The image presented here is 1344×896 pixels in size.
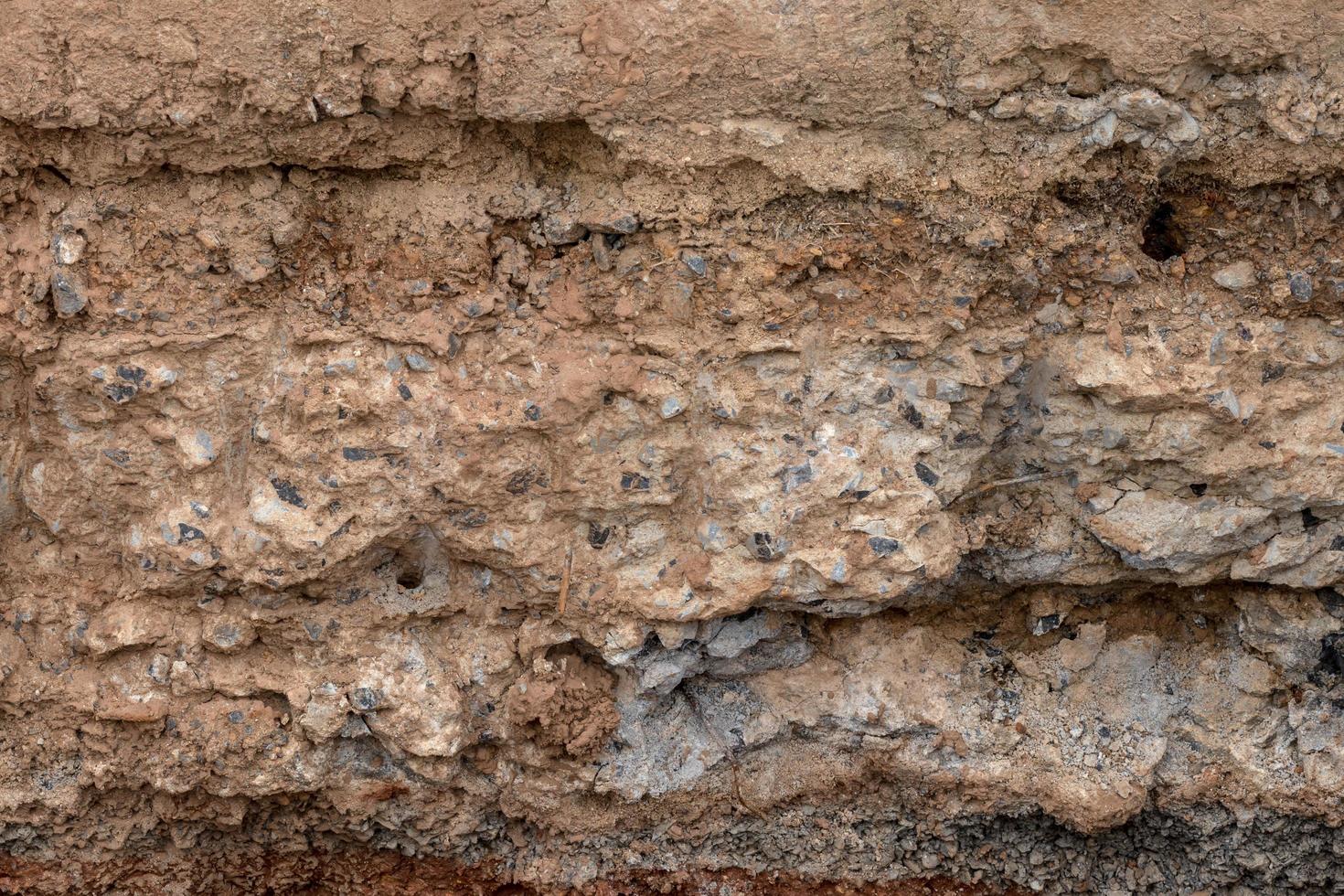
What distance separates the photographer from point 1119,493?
2.91m

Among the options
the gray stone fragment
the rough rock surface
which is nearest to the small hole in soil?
the rough rock surface

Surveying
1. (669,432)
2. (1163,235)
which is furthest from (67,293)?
(1163,235)

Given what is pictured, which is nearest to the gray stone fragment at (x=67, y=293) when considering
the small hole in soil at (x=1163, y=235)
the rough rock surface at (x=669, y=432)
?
the rough rock surface at (x=669, y=432)

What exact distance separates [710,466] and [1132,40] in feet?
3.84

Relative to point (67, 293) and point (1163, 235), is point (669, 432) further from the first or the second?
point (67, 293)

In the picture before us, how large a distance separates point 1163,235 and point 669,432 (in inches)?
43.8

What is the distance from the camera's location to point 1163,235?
279 centimetres

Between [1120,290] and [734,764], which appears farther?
[734,764]

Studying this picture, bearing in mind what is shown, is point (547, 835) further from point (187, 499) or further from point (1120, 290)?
point (1120, 290)

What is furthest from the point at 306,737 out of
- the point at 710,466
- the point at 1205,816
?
the point at 1205,816

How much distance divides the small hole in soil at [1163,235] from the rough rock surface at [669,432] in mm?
11

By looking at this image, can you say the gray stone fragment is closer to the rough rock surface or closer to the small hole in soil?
the rough rock surface

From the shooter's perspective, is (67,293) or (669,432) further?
(669,432)

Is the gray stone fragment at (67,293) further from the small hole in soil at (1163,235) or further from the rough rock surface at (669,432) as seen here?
the small hole in soil at (1163,235)
